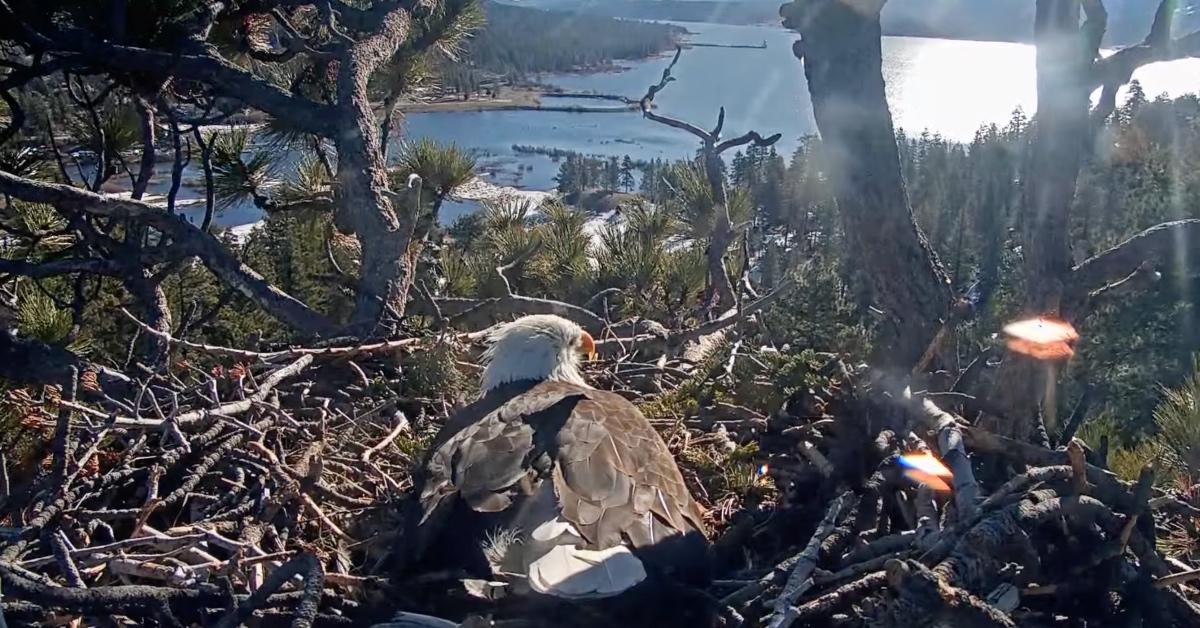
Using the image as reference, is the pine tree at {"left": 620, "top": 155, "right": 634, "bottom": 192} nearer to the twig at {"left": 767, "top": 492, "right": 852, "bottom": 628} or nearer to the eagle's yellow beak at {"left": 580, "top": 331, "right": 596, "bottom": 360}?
the eagle's yellow beak at {"left": 580, "top": 331, "right": 596, "bottom": 360}

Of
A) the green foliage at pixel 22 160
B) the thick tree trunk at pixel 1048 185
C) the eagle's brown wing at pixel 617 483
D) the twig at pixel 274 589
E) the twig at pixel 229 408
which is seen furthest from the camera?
the green foliage at pixel 22 160

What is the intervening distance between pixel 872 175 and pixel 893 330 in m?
0.54

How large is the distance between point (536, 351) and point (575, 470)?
114 cm

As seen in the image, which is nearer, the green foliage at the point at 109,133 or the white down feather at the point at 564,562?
the white down feather at the point at 564,562

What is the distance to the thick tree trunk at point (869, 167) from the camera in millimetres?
2717

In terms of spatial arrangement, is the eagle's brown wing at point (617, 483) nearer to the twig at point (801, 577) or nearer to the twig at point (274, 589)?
the twig at point (801, 577)

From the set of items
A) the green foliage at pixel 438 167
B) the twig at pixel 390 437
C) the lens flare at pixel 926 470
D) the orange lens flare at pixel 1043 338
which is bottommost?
the twig at pixel 390 437

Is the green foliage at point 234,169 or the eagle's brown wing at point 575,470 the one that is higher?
the green foliage at point 234,169

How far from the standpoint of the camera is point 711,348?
14.5 feet

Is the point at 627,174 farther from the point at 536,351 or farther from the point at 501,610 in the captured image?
the point at 501,610

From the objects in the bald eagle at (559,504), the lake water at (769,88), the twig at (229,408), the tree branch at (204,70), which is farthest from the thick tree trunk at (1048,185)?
the lake water at (769,88)

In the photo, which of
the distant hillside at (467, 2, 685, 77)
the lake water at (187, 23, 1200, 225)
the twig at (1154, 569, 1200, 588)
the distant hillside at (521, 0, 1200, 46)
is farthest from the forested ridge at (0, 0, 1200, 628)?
the distant hillside at (467, 2, 685, 77)

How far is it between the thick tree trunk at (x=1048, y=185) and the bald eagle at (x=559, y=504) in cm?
102

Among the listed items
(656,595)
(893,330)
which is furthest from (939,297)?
(656,595)
